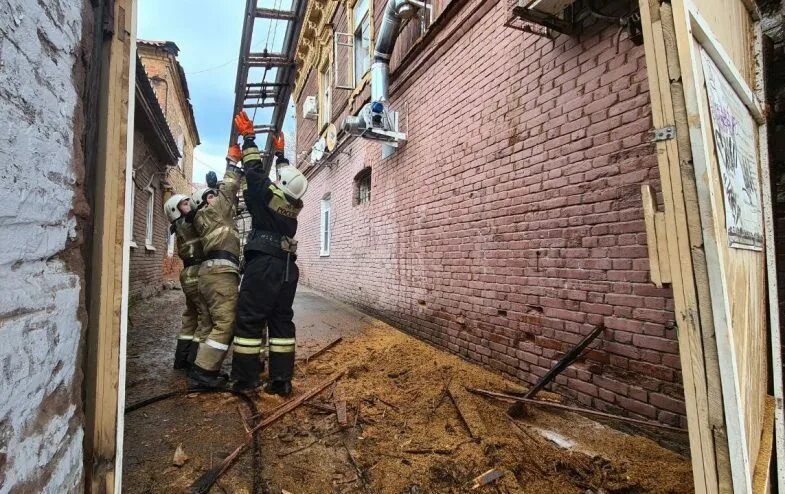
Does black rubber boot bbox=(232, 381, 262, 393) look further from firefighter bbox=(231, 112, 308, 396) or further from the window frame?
the window frame

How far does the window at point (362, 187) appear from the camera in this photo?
329 inches

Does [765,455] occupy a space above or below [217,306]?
below

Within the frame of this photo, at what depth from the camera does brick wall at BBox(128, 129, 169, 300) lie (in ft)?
26.6

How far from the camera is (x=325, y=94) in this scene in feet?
40.0

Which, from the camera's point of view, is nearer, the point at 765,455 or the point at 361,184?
the point at 765,455

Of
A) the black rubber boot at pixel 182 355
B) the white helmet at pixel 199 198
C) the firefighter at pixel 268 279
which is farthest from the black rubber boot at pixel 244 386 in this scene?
the white helmet at pixel 199 198

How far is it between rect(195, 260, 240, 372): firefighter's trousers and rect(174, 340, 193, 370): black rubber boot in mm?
443

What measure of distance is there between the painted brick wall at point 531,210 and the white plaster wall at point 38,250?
3.12 m

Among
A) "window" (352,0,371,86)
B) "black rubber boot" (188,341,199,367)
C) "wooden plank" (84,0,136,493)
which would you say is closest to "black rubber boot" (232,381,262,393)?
"black rubber boot" (188,341,199,367)

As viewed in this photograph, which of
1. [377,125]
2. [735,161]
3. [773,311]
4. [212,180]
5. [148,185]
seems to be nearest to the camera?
[735,161]

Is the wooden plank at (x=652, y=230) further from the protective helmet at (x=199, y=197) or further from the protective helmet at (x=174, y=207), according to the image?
the protective helmet at (x=174, y=207)

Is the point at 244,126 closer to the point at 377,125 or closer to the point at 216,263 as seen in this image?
the point at 216,263

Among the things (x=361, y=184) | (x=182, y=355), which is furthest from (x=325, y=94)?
(x=182, y=355)

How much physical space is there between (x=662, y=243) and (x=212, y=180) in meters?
4.26
